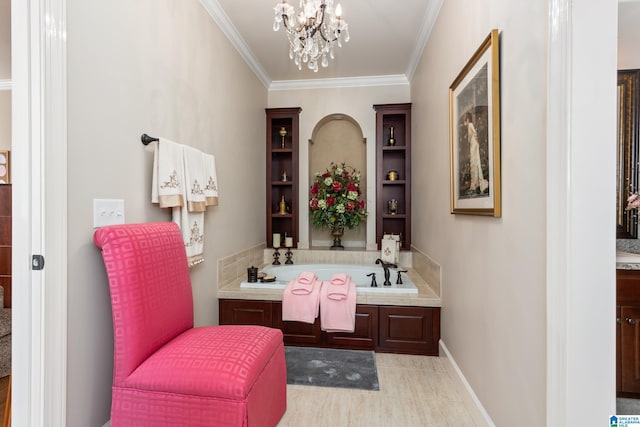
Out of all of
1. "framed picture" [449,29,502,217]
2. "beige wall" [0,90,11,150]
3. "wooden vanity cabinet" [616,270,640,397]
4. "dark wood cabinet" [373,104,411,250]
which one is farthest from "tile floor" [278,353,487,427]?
"beige wall" [0,90,11,150]

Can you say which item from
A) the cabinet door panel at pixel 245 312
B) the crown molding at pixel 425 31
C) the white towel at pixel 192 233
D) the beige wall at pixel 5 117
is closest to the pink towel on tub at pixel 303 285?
the cabinet door panel at pixel 245 312

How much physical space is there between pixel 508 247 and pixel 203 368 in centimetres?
138

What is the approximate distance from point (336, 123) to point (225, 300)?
274cm

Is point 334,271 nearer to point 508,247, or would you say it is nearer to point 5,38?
point 508,247

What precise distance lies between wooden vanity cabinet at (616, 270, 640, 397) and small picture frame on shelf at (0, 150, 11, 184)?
4.81m

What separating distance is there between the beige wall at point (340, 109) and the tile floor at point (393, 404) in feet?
6.11

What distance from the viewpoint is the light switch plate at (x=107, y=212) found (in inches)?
54.5

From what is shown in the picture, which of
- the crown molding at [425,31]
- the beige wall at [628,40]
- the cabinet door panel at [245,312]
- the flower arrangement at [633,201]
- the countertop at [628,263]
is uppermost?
the crown molding at [425,31]

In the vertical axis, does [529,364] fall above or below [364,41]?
below

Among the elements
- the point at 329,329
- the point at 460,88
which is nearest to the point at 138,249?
the point at 329,329

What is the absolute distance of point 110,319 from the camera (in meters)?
1.47

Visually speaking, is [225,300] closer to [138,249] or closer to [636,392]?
[138,249]

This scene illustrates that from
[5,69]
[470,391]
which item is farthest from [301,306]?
[5,69]

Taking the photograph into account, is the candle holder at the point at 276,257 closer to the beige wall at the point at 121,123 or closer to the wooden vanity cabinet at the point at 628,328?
the beige wall at the point at 121,123
